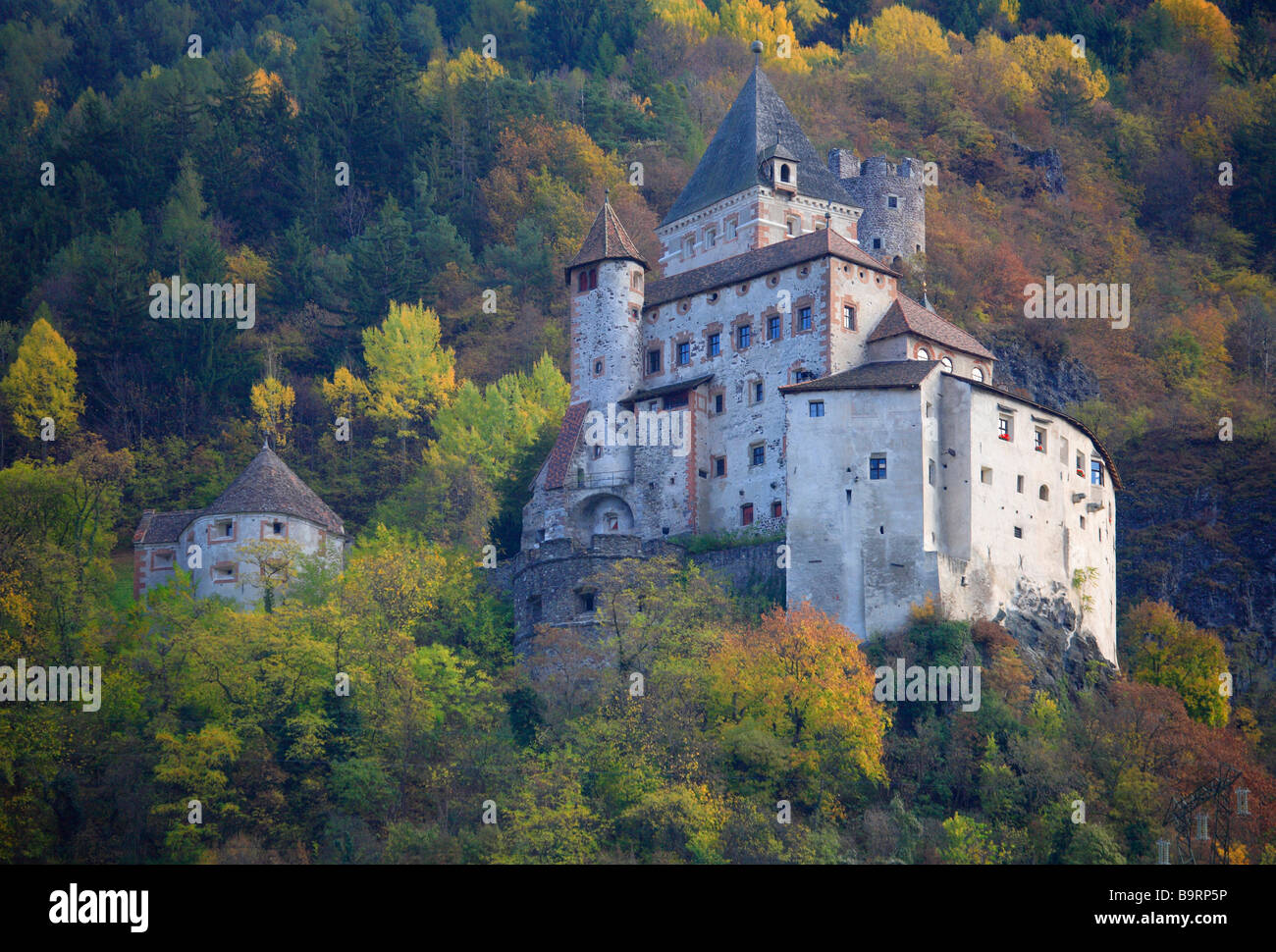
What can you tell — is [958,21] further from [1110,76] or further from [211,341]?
[211,341]

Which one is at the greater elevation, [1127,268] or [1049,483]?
[1127,268]

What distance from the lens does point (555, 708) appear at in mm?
57250

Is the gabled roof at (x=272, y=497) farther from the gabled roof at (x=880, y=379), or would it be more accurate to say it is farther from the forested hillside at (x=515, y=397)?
the gabled roof at (x=880, y=379)

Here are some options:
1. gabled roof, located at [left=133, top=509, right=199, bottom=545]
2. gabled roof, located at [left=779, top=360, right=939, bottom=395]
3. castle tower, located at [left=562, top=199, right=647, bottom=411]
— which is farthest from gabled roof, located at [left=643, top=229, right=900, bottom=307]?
gabled roof, located at [left=133, top=509, right=199, bottom=545]

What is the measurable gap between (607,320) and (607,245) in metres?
2.69

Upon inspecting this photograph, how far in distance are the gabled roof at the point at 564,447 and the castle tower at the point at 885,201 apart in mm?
20201

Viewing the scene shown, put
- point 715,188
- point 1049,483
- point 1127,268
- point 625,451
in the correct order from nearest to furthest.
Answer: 1. point 1049,483
2. point 625,451
3. point 715,188
4. point 1127,268

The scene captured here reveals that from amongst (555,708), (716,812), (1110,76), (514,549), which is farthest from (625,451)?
(1110,76)

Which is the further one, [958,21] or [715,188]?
[958,21]

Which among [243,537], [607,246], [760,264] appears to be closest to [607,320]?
[607,246]

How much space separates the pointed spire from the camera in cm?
6819
